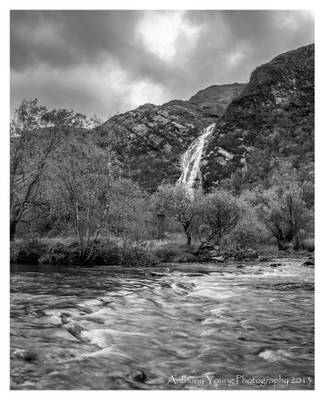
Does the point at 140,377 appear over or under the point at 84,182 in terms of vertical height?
under

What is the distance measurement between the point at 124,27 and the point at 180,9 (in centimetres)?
143

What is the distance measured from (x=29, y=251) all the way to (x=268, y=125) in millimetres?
90722

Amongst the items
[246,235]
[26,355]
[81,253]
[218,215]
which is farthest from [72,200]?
[26,355]

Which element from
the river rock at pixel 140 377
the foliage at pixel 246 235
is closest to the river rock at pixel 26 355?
the river rock at pixel 140 377

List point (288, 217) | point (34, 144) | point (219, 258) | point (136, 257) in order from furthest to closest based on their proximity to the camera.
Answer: point (288, 217)
point (219, 258)
point (136, 257)
point (34, 144)

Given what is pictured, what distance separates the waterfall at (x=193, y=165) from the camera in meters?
86.6

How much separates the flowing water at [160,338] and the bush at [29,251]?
12795 millimetres

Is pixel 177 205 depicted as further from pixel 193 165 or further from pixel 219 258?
pixel 193 165

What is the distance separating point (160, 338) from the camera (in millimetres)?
7758

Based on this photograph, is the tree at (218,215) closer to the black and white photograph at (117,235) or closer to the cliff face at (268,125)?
the black and white photograph at (117,235)

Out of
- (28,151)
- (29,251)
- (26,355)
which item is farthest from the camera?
(29,251)

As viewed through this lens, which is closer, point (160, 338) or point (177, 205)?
point (160, 338)
